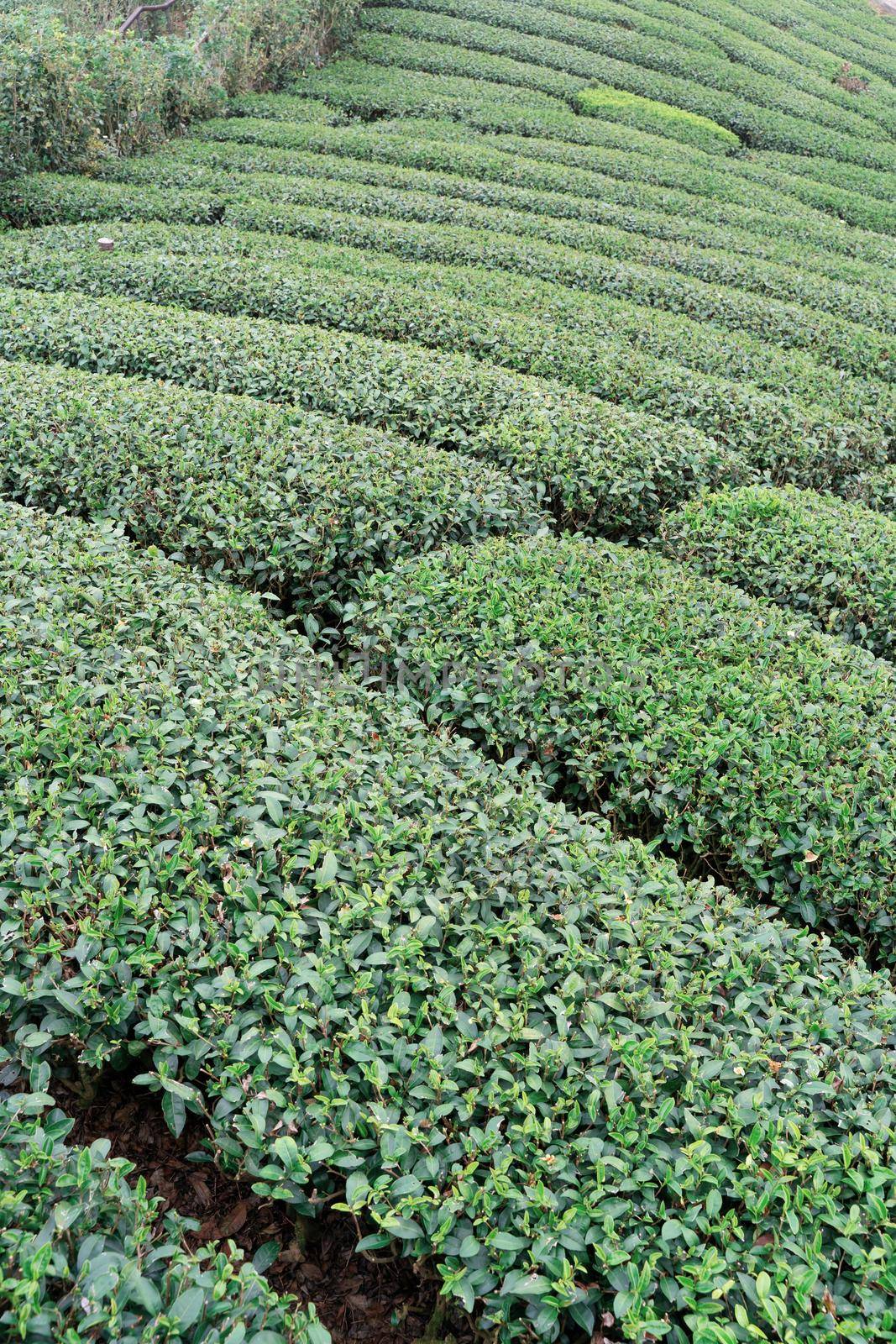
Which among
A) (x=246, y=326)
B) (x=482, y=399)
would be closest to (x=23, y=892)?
(x=482, y=399)

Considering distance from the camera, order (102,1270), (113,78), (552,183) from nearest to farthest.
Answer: (102,1270) < (113,78) < (552,183)

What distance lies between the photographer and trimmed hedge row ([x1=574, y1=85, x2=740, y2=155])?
1777 centimetres

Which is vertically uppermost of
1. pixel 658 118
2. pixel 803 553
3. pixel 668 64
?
pixel 668 64

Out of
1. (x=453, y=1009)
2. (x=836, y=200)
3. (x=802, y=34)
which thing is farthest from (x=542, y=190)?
(x=802, y=34)

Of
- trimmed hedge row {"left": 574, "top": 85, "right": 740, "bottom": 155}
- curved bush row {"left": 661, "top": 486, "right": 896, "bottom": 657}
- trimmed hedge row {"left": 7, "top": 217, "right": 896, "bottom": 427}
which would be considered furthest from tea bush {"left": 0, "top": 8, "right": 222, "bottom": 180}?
curved bush row {"left": 661, "top": 486, "right": 896, "bottom": 657}

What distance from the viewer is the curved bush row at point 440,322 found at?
742 cm

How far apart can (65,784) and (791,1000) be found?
263 centimetres

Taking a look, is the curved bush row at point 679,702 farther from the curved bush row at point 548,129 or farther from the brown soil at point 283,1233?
the curved bush row at point 548,129

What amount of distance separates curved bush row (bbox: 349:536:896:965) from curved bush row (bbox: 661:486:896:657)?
20.4 inches

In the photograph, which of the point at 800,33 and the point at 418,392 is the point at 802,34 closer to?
the point at 800,33

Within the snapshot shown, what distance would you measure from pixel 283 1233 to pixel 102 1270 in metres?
0.89

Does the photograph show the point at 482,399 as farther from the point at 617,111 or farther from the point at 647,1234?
the point at 617,111

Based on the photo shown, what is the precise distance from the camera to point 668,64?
2105cm

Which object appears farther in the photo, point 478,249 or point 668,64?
point 668,64
